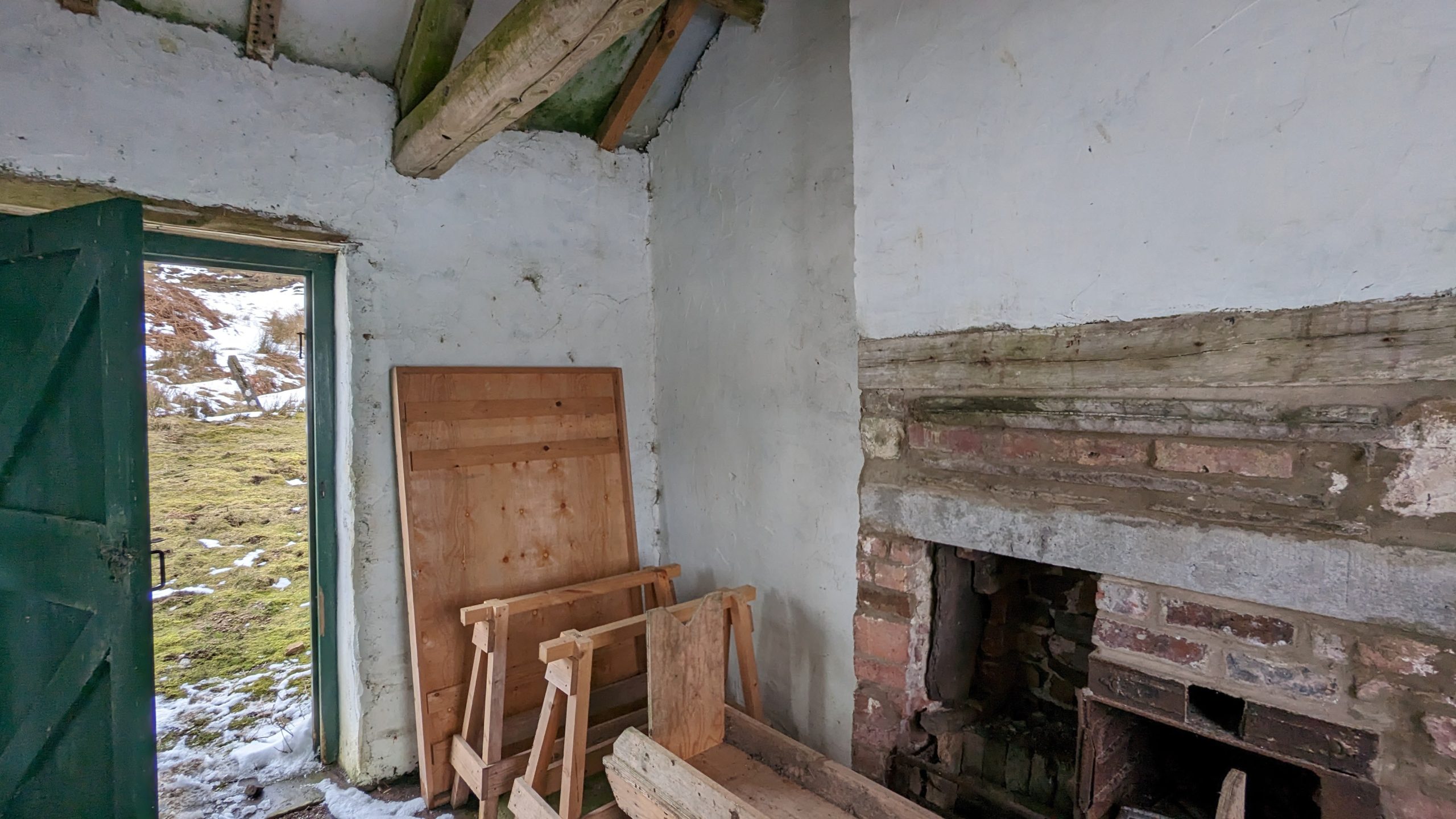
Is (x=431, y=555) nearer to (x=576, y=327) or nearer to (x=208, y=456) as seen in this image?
(x=576, y=327)

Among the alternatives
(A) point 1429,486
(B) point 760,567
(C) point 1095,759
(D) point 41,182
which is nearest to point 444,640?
(B) point 760,567

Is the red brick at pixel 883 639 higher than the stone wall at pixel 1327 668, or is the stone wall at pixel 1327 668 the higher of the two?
the stone wall at pixel 1327 668

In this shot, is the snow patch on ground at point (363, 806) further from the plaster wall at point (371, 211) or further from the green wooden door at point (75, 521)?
the green wooden door at point (75, 521)

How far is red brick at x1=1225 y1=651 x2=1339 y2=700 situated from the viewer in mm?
1140

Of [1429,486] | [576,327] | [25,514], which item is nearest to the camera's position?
[1429,486]

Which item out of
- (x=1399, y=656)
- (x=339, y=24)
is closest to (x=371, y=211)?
(x=339, y=24)

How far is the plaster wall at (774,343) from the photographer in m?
2.17

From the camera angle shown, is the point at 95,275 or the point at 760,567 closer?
the point at 95,275

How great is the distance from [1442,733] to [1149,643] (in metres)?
0.40

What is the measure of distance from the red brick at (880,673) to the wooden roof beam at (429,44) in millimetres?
2140

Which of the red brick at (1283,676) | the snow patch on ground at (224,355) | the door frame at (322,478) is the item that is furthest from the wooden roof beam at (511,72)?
the snow patch on ground at (224,355)

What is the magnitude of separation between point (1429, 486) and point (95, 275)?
2.74 metres

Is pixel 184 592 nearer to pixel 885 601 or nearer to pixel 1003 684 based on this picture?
pixel 885 601

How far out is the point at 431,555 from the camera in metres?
2.37
